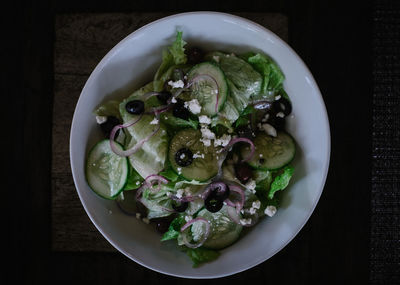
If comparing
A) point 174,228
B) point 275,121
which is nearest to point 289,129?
point 275,121

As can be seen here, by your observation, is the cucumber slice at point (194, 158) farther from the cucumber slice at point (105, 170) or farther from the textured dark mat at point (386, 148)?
the textured dark mat at point (386, 148)

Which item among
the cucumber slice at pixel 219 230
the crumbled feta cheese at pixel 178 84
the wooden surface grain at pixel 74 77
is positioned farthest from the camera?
the wooden surface grain at pixel 74 77

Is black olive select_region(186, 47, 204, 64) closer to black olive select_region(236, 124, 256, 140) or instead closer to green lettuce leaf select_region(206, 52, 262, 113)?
green lettuce leaf select_region(206, 52, 262, 113)

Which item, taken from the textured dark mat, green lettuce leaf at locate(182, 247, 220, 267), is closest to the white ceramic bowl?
green lettuce leaf at locate(182, 247, 220, 267)

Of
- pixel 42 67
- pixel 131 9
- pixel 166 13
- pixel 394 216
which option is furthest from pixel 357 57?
pixel 42 67

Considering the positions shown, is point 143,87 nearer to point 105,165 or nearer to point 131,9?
point 105,165

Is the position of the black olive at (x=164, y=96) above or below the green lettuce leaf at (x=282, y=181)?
above

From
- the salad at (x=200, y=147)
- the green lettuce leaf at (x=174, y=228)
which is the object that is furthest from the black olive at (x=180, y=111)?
the green lettuce leaf at (x=174, y=228)
